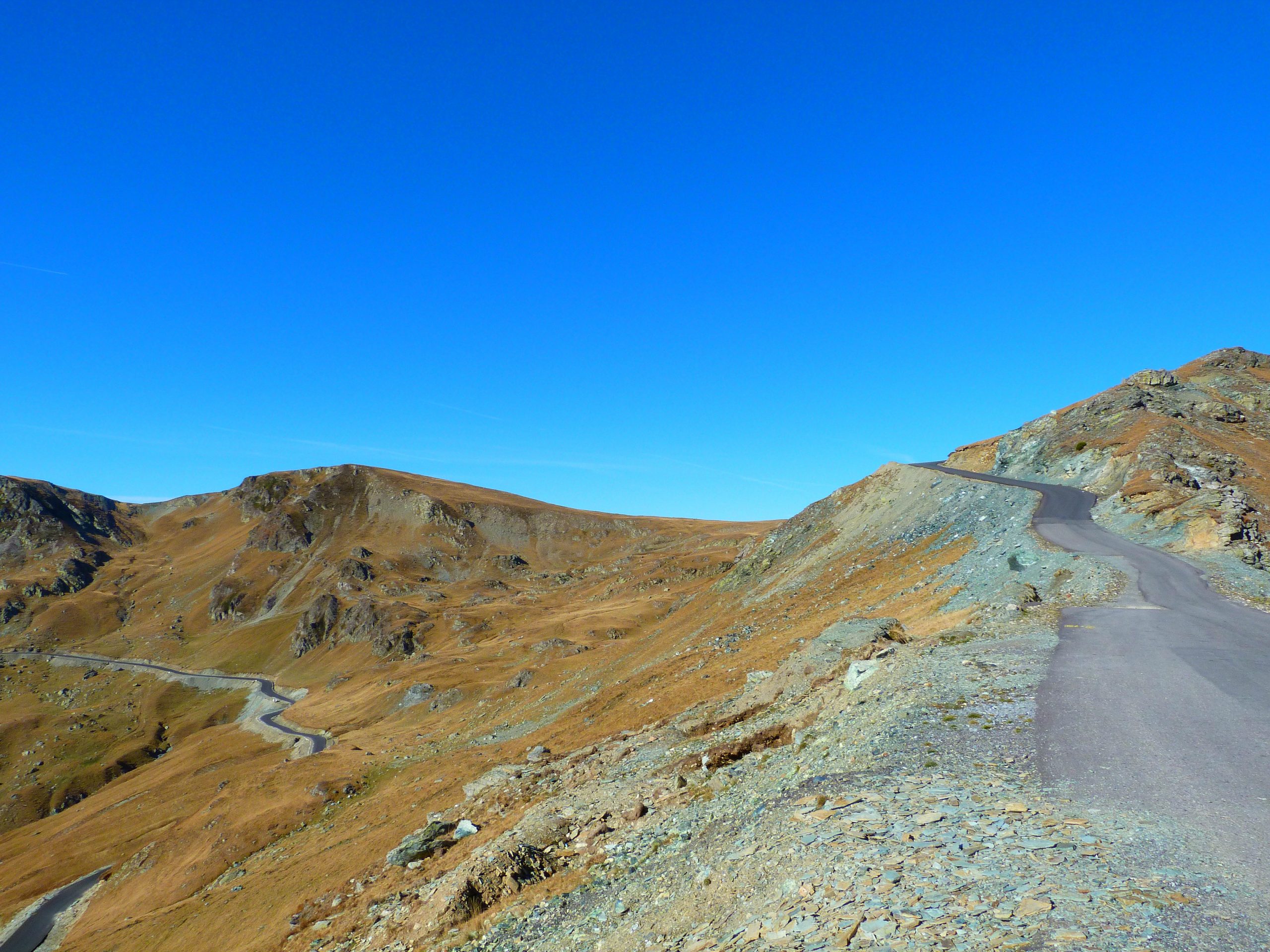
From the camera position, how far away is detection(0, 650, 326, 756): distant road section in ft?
308

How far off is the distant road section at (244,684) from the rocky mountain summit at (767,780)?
3.72m

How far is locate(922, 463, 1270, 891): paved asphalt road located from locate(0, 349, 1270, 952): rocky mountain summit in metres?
0.54

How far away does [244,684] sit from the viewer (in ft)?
489

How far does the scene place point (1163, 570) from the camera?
3105 cm

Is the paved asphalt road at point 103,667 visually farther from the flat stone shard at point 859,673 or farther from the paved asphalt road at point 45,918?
the flat stone shard at point 859,673

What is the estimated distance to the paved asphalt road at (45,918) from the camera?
187 ft

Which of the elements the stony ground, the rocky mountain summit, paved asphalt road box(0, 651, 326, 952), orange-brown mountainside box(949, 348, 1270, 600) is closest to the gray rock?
the rocky mountain summit

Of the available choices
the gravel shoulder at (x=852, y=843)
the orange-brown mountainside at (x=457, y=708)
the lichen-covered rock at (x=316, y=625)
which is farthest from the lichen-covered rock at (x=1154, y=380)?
the lichen-covered rock at (x=316, y=625)

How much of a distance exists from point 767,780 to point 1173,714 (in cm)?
920

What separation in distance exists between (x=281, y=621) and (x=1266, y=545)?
7775 inches

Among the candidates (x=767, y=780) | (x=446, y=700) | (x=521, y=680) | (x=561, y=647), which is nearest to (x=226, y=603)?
(x=446, y=700)

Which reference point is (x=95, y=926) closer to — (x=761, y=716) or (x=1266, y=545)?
(x=761, y=716)

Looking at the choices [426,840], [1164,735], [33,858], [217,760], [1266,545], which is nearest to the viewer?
[1164,735]

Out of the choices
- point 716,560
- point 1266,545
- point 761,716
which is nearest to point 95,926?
point 761,716
